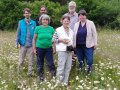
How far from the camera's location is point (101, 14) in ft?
85.9

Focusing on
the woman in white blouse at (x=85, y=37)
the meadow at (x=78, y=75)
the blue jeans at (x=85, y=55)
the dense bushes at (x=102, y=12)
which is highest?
the dense bushes at (x=102, y=12)

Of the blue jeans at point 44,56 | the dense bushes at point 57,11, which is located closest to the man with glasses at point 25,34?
the blue jeans at point 44,56

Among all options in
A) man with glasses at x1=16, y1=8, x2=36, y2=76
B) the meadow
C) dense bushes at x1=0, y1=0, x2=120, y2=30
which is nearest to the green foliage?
dense bushes at x1=0, y1=0, x2=120, y2=30

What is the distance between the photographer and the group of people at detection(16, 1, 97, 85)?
8312 mm

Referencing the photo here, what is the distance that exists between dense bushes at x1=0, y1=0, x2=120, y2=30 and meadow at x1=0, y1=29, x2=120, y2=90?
500 inches

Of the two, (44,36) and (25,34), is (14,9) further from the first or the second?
(44,36)

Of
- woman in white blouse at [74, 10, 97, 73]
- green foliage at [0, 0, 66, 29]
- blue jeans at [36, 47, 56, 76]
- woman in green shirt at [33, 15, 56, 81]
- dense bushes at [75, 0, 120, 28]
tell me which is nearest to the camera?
woman in green shirt at [33, 15, 56, 81]

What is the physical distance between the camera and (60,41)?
8258 millimetres

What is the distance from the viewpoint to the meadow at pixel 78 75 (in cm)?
731

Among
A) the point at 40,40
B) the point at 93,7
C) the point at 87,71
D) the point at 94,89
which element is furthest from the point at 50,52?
the point at 93,7

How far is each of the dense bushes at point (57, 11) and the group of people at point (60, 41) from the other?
A: 15903mm

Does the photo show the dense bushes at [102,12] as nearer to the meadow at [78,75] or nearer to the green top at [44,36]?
the meadow at [78,75]

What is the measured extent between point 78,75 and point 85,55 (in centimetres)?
53

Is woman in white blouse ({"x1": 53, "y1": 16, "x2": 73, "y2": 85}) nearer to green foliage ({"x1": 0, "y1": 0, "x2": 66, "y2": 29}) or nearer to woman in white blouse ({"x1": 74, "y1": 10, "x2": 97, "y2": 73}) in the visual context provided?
woman in white blouse ({"x1": 74, "y1": 10, "x2": 97, "y2": 73})
